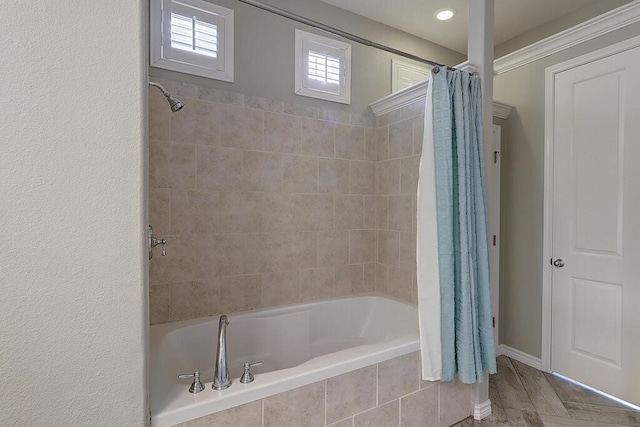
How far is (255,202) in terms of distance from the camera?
2.27 m

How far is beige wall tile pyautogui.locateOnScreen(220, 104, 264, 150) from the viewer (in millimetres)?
2148

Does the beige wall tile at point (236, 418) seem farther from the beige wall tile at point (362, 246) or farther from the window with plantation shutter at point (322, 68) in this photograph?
the window with plantation shutter at point (322, 68)

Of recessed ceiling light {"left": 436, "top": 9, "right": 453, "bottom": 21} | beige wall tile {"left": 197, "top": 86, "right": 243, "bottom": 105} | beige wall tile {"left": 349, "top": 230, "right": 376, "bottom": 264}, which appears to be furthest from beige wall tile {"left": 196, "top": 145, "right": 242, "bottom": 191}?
recessed ceiling light {"left": 436, "top": 9, "right": 453, "bottom": 21}

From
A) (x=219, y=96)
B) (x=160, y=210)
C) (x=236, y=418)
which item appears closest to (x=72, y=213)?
(x=236, y=418)

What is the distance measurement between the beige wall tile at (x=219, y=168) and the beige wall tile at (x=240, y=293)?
642mm

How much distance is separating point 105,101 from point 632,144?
295 cm

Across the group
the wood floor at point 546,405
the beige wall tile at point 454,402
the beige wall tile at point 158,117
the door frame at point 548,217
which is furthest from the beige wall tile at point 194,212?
the door frame at point 548,217

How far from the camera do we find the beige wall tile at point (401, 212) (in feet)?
8.16

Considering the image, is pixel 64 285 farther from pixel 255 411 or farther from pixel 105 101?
pixel 255 411

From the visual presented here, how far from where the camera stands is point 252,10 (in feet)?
7.34

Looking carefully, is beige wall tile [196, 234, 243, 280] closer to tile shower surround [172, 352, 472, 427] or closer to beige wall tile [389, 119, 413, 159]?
tile shower surround [172, 352, 472, 427]

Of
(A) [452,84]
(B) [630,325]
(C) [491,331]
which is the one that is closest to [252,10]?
(A) [452,84]

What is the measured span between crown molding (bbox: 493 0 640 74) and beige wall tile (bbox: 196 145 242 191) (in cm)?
253

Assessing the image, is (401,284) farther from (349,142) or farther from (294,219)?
(349,142)
